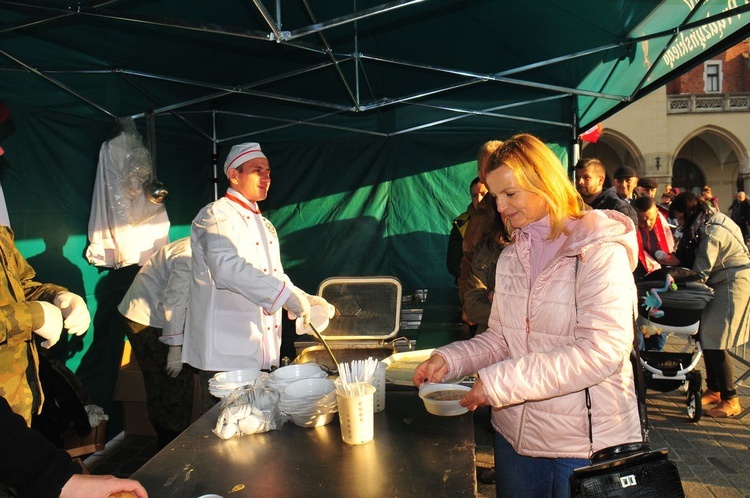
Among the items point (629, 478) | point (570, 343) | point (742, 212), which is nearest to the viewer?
point (629, 478)

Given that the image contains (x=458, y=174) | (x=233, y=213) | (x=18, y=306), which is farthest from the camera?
(x=458, y=174)

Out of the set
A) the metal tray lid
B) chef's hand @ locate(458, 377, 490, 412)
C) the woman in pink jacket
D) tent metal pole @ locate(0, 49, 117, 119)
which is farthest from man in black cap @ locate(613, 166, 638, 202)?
tent metal pole @ locate(0, 49, 117, 119)

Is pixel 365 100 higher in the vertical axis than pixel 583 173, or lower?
higher

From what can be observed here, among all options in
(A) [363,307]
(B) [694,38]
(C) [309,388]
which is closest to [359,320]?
(A) [363,307]

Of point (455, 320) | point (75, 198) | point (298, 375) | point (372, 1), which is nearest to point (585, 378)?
point (298, 375)

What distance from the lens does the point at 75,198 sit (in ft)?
13.0

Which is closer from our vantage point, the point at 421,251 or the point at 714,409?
the point at 714,409

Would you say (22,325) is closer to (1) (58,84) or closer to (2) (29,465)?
(2) (29,465)

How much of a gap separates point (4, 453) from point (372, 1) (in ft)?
10.6

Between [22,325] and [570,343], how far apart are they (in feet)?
6.93

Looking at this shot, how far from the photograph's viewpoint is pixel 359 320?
3.35 meters

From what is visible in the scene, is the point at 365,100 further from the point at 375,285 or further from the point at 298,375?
the point at 298,375

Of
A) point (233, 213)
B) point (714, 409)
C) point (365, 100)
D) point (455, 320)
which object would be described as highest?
point (365, 100)

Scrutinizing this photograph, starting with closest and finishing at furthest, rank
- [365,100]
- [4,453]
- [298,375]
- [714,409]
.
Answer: [4,453] < [298,375] < [714,409] < [365,100]
